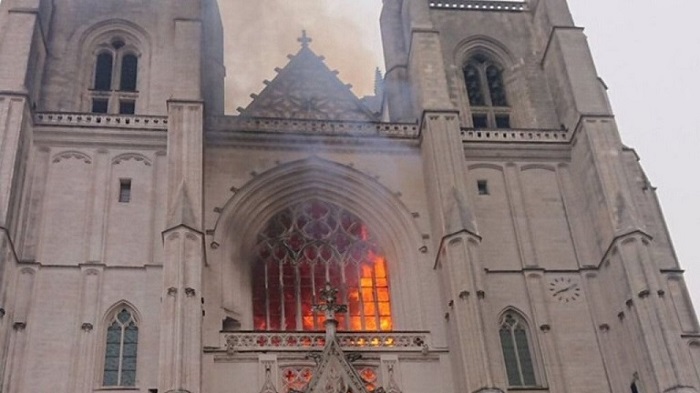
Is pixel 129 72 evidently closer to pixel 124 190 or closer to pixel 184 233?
pixel 124 190

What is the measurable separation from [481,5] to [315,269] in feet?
37.4

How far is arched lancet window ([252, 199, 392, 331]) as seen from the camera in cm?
2455

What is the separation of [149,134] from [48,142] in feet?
8.31

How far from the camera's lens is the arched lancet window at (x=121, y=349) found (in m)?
21.5

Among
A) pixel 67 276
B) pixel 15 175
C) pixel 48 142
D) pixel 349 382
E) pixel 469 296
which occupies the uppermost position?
pixel 48 142

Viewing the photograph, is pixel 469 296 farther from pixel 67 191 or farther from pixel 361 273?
pixel 67 191

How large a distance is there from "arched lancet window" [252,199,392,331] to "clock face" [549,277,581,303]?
412 centimetres

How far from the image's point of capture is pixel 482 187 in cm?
2636

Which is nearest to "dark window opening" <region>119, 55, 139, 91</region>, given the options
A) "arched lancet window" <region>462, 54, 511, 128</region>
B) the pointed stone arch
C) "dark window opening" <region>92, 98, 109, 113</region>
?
"dark window opening" <region>92, 98, 109, 113</region>

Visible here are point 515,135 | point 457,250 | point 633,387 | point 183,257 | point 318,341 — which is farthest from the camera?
point 515,135

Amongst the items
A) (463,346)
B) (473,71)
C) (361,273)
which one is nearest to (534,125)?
(473,71)

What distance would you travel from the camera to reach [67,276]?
22766 millimetres

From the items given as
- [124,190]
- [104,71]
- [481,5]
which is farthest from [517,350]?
[104,71]

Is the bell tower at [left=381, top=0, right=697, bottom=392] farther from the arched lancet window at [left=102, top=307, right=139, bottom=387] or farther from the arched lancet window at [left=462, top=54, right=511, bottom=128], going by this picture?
the arched lancet window at [left=102, top=307, right=139, bottom=387]
